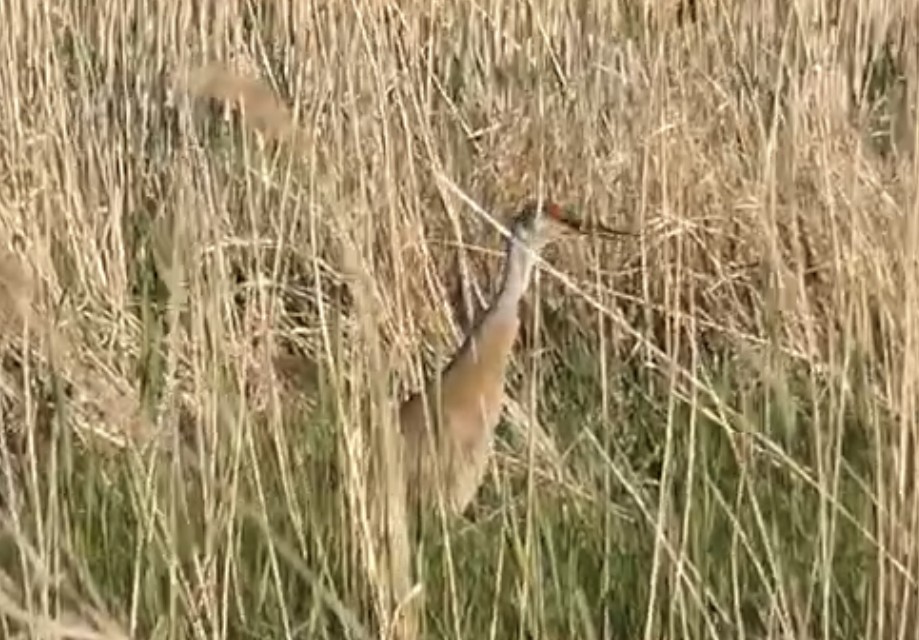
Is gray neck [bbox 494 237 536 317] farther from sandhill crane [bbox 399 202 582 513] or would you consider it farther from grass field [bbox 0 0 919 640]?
grass field [bbox 0 0 919 640]

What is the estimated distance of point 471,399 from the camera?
250 cm

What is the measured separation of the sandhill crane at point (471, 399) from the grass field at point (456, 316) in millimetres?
49

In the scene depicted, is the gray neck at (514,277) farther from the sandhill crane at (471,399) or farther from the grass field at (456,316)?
the grass field at (456,316)

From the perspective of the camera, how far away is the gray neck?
107 inches

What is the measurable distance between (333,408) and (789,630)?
2.02ft

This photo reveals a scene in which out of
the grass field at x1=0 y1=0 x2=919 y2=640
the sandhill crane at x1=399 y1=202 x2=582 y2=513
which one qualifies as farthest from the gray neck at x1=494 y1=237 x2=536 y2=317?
the grass field at x1=0 y1=0 x2=919 y2=640

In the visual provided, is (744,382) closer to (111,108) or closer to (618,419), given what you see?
(618,419)

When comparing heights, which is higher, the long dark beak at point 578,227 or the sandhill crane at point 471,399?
the long dark beak at point 578,227

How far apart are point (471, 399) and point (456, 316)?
0.58m

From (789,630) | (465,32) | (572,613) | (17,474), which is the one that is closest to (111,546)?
(17,474)

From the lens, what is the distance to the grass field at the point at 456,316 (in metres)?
1.82

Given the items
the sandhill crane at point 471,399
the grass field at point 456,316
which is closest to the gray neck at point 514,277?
the sandhill crane at point 471,399

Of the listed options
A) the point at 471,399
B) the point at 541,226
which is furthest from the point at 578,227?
the point at 471,399

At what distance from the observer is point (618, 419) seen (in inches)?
102
